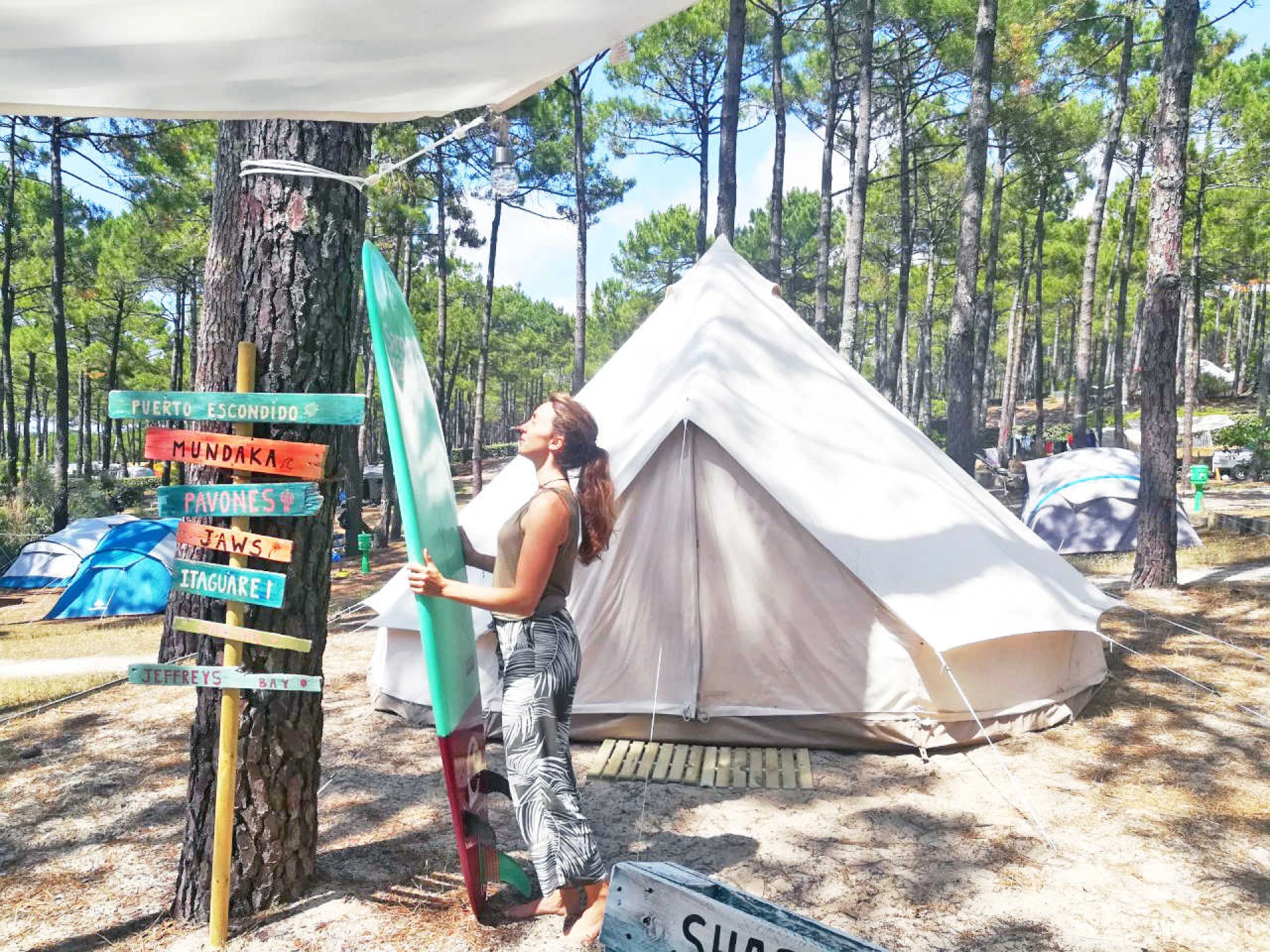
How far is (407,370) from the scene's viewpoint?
285 cm

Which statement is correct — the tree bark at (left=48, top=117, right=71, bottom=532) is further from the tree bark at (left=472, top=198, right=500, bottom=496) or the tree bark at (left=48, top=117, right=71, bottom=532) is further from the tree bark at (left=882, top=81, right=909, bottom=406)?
the tree bark at (left=882, top=81, right=909, bottom=406)

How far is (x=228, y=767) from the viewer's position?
264 centimetres

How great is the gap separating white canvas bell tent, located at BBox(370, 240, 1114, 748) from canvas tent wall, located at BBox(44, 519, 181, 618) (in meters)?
6.19

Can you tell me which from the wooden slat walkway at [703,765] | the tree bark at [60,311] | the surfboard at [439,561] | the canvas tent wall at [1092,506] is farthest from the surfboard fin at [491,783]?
the tree bark at [60,311]

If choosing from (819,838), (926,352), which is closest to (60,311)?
(819,838)

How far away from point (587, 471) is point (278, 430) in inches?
38.9

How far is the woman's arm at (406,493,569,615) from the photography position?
2525 mm

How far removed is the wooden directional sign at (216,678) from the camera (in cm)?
260

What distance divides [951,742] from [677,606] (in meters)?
1.51

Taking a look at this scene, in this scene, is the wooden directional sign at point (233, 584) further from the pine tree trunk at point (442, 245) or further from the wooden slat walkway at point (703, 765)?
the pine tree trunk at point (442, 245)

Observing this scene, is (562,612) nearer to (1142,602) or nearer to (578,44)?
(578,44)

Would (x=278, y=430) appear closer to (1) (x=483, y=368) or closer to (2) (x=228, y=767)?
(2) (x=228, y=767)

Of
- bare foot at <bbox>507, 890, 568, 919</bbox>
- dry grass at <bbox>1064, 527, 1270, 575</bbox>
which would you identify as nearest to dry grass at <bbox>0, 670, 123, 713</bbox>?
bare foot at <bbox>507, 890, 568, 919</bbox>

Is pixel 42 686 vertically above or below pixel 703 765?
below
